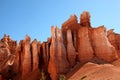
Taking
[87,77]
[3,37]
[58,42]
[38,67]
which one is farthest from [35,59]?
[3,37]

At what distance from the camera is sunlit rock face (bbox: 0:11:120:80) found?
152 feet

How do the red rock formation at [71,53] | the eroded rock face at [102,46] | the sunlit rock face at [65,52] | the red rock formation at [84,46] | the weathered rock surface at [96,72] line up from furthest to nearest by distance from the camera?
1. the red rock formation at [71,53]
2. the eroded rock face at [102,46]
3. the red rock formation at [84,46]
4. the sunlit rock face at [65,52]
5. the weathered rock surface at [96,72]

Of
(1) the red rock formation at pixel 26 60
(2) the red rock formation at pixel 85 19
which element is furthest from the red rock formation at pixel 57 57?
(1) the red rock formation at pixel 26 60

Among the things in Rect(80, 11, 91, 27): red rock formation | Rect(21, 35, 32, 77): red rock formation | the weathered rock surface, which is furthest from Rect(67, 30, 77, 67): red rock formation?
Rect(21, 35, 32, 77): red rock formation

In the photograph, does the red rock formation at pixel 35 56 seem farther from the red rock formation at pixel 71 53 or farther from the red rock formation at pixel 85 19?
the red rock formation at pixel 85 19

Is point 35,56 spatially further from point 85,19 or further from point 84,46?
point 85,19

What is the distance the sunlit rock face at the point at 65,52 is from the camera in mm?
46188

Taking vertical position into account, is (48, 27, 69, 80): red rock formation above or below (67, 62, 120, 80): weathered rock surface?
above

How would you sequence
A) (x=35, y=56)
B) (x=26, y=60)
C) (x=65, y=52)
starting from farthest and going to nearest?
(x=26, y=60) → (x=35, y=56) → (x=65, y=52)

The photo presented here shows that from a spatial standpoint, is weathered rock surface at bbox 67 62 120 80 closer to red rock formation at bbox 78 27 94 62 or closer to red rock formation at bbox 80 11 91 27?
red rock formation at bbox 78 27 94 62

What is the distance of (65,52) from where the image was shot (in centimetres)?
4772

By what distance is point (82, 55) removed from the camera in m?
47.8

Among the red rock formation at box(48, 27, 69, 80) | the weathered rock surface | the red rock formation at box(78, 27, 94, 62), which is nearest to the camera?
the weathered rock surface

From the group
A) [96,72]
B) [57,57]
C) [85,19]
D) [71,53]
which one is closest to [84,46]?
[71,53]
